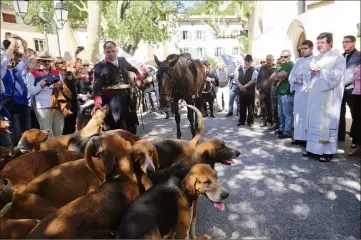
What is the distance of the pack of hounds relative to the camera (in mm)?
2170

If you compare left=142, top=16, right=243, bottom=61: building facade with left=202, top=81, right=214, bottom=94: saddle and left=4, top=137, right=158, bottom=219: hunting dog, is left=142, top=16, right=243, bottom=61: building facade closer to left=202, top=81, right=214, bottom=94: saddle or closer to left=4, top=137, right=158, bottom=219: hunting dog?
left=202, top=81, right=214, bottom=94: saddle

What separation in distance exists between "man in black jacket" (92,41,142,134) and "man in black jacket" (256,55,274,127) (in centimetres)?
492

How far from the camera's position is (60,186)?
8.92 ft

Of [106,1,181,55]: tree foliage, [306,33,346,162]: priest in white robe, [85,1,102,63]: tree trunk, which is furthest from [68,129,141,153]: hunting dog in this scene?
[106,1,181,55]: tree foliage

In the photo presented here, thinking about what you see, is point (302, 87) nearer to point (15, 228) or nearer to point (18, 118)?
point (18, 118)

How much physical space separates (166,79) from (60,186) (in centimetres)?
464

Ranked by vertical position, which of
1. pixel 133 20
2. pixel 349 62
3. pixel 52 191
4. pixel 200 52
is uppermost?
pixel 133 20

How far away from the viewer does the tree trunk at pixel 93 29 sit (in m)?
14.6

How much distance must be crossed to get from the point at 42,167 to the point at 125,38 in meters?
27.0

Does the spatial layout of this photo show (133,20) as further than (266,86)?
Yes

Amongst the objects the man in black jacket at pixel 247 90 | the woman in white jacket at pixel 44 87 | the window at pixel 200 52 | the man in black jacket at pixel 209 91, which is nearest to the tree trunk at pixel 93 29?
the man in black jacket at pixel 209 91

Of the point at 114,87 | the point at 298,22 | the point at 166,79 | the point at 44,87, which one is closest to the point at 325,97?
the point at 166,79

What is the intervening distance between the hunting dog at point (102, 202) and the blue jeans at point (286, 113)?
233 inches

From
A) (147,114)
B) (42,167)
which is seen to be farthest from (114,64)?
(147,114)
